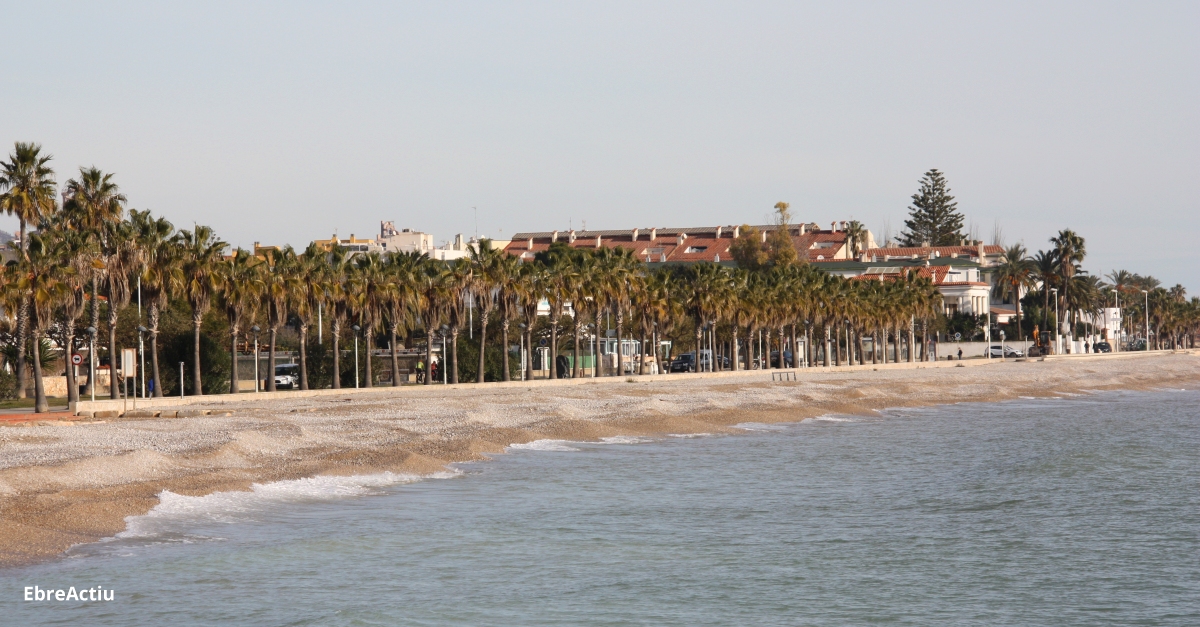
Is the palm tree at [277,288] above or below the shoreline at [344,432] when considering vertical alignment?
above

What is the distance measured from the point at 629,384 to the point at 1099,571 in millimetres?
45275

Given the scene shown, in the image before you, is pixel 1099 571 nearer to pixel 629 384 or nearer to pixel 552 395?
pixel 552 395

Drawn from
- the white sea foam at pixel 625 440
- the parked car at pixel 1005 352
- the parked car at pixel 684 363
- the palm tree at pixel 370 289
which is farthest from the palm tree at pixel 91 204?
the parked car at pixel 1005 352

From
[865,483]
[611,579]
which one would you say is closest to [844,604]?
[611,579]

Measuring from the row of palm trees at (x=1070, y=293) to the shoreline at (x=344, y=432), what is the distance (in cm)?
5762

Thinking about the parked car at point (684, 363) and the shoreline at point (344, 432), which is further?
the parked car at point (684, 363)

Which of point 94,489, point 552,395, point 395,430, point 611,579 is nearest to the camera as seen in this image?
point 611,579

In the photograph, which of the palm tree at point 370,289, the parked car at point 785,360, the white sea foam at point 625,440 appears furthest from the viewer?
the parked car at point 785,360

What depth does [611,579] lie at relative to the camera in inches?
728

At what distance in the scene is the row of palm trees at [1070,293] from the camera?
12710 centimetres

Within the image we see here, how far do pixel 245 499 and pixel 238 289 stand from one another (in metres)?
26.6

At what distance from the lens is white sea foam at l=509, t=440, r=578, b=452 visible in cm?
3603

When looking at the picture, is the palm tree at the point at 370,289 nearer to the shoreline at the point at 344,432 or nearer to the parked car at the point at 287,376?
the shoreline at the point at 344,432

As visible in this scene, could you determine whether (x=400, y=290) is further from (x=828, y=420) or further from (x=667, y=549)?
(x=667, y=549)
